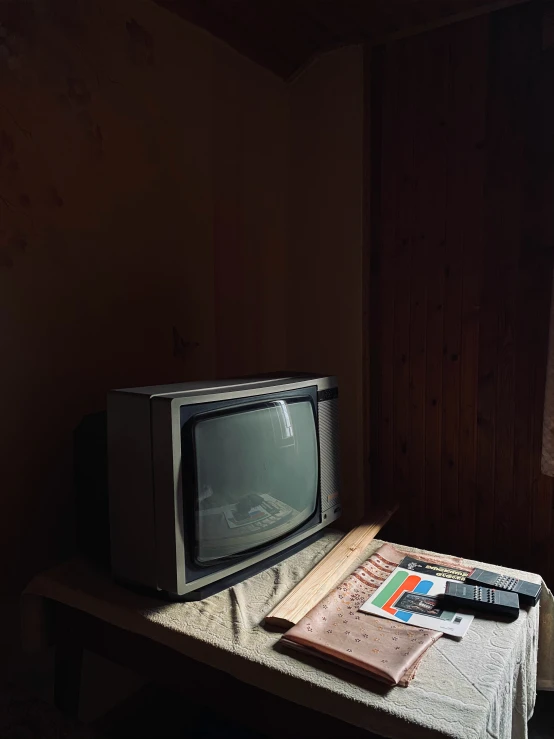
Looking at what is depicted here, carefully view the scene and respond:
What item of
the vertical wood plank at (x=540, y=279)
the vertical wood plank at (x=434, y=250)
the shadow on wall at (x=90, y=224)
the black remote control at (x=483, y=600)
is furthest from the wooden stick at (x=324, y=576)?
the shadow on wall at (x=90, y=224)

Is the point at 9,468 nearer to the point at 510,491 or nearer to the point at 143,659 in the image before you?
the point at 143,659

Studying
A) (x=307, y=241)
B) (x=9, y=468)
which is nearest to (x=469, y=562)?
(x=9, y=468)

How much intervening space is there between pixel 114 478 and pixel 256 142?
1430 millimetres

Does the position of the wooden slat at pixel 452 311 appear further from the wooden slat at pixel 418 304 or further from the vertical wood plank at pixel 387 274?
the vertical wood plank at pixel 387 274

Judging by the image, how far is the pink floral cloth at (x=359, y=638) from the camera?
0.99m

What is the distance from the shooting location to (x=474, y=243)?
1875 mm

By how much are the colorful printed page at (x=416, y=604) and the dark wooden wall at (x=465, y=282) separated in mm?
679

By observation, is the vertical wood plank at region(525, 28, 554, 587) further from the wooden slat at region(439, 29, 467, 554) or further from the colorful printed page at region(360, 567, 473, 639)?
the colorful printed page at region(360, 567, 473, 639)

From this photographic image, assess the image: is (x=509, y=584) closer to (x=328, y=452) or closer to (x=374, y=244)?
(x=328, y=452)

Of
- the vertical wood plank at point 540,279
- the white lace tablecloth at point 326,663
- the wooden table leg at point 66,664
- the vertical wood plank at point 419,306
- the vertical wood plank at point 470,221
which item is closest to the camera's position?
the white lace tablecloth at point 326,663

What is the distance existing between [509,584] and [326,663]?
1.62ft

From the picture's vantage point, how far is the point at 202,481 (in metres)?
1.21

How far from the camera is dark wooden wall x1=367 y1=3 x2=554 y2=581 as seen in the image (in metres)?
1.77

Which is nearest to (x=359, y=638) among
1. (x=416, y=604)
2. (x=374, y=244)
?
(x=416, y=604)
